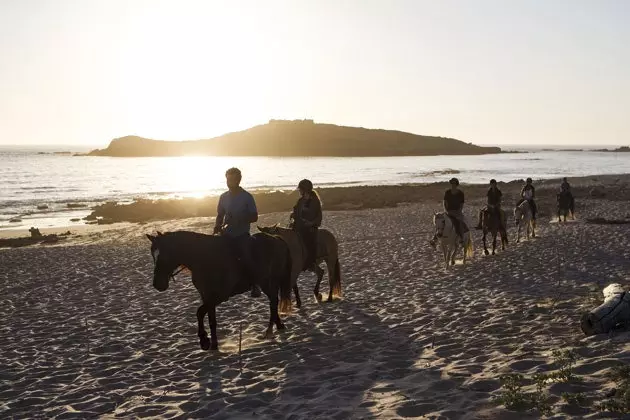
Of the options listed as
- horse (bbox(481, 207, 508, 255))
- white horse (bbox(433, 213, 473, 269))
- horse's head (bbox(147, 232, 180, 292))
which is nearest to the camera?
horse's head (bbox(147, 232, 180, 292))

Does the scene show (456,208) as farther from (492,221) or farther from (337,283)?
(337,283)

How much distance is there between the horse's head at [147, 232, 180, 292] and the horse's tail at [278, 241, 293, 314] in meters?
2.32

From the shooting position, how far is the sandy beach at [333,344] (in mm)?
6660

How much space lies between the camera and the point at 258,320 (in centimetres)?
1127

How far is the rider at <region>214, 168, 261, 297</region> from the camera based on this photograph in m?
9.14

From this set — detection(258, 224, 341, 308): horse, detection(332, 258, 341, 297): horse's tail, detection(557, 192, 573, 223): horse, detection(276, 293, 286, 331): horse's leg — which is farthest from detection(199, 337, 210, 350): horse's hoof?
detection(557, 192, 573, 223): horse

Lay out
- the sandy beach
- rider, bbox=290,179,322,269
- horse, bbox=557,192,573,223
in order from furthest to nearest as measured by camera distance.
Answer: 1. horse, bbox=557,192,573,223
2. rider, bbox=290,179,322,269
3. the sandy beach

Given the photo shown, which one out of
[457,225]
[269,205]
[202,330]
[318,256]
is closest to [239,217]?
[202,330]

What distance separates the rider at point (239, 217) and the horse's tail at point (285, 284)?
3.20 feet

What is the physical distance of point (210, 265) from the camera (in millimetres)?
8859

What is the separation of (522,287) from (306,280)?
19.2 ft

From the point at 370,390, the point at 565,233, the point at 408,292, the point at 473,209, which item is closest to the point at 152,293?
the point at 408,292

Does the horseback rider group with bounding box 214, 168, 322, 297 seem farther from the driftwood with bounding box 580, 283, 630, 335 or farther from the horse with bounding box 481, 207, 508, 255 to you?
the horse with bounding box 481, 207, 508, 255

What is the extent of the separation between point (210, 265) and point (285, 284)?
1937 mm
